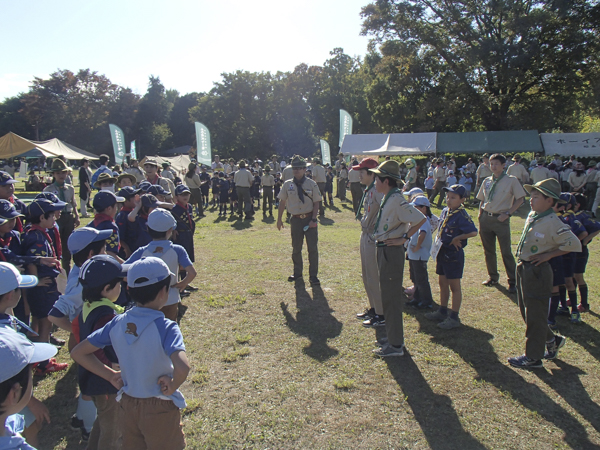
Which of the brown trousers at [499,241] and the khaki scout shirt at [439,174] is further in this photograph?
the khaki scout shirt at [439,174]

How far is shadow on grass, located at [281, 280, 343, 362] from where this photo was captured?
448cm

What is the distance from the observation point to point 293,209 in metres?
6.71

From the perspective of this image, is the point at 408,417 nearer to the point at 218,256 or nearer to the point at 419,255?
the point at 419,255

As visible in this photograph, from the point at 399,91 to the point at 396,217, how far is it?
3609cm

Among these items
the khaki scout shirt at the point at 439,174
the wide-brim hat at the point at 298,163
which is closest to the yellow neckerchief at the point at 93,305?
the wide-brim hat at the point at 298,163

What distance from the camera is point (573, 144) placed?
22.7 metres

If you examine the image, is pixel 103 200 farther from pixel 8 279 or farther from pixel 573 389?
pixel 573 389

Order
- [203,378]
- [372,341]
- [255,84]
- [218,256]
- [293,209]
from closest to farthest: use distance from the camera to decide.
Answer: [203,378]
[372,341]
[293,209]
[218,256]
[255,84]

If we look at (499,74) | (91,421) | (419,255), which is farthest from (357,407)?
(499,74)

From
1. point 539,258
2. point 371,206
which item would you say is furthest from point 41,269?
point 539,258

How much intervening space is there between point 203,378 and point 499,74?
106 ft

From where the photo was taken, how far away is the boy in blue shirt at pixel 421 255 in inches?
216

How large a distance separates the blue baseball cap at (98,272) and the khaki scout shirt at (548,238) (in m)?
3.84

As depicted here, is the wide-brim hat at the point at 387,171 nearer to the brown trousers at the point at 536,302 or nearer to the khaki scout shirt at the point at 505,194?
the brown trousers at the point at 536,302
